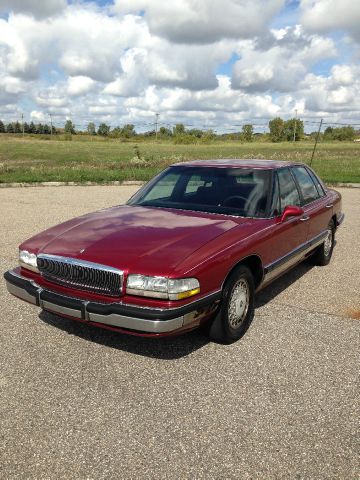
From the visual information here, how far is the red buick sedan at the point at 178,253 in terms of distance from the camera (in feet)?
10.4

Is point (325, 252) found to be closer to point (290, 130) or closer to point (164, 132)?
point (290, 130)

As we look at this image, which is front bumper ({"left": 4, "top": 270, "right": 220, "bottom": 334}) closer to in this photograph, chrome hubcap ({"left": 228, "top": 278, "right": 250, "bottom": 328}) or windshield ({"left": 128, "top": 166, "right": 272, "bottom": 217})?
chrome hubcap ({"left": 228, "top": 278, "right": 250, "bottom": 328})

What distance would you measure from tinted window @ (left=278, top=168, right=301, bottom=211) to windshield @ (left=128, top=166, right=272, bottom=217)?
0.82ft

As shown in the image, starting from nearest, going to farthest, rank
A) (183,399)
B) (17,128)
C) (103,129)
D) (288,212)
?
(183,399) < (288,212) < (103,129) < (17,128)

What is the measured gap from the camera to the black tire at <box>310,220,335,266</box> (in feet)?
20.1

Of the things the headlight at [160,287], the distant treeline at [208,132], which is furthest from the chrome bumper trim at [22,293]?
the distant treeline at [208,132]

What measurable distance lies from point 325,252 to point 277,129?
360 ft

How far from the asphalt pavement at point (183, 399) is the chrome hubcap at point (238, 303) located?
0.20 metres

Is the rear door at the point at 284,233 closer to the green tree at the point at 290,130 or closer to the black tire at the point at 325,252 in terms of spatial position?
the black tire at the point at 325,252

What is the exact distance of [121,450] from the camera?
248 cm

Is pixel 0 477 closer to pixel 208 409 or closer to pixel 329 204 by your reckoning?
pixel 208 409

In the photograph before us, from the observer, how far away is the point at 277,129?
110 metres

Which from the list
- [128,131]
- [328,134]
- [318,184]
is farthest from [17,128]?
[318,184]

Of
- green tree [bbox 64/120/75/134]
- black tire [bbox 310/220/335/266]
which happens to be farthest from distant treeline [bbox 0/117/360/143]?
black tire [bbox 310/220/335/266]
